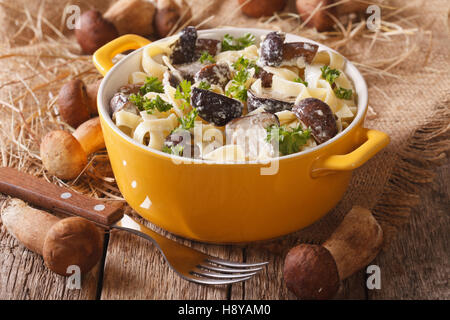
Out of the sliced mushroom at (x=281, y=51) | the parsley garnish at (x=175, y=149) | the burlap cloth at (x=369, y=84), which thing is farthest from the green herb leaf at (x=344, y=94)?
the parsley garnish at (x=175, y=149)

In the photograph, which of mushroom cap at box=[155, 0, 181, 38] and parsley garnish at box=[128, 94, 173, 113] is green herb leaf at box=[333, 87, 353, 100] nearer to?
parsley garnish at box=[128, 94, 173, 113]

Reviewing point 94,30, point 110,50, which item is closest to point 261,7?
point 94,30

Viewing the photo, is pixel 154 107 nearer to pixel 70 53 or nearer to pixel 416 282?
pixel 416 282

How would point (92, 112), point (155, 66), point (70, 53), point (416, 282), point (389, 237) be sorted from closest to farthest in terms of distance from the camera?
point (416, 282)
point (389, 237)
point (155, 66)
point (92, 112)
point (70, 53)

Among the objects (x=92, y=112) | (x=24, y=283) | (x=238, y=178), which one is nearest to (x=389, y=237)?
(x=238, y=178)

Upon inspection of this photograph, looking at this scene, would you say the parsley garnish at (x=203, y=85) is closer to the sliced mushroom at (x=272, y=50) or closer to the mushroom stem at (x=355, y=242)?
the sliced mushroom at (x=272, y=50)

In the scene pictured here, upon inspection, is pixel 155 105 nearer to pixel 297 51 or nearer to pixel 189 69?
pixel 189 69

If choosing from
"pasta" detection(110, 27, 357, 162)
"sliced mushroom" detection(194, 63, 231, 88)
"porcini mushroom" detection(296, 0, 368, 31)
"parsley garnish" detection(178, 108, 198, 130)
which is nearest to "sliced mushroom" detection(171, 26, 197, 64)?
"pasta" detection(110, 27, 357, 162)
